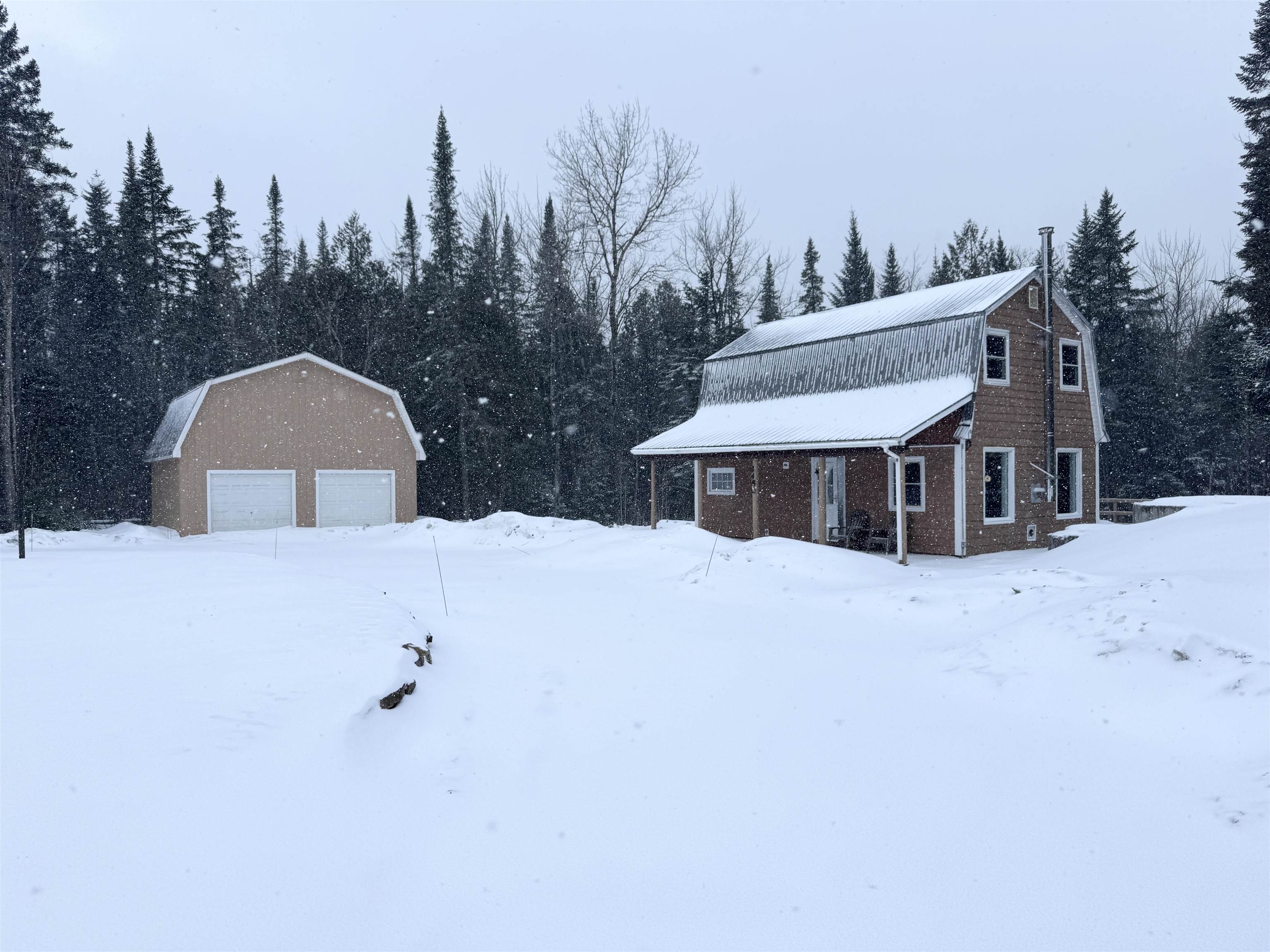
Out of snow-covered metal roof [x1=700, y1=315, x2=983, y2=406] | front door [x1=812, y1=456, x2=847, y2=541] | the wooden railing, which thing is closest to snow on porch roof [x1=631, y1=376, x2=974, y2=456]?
snow-covered metal roof [x1=700, y1=315, x2=983, y2=406]

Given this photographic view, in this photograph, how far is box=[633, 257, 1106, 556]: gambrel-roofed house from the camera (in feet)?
56.5

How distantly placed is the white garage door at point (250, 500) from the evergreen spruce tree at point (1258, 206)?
88.3ft

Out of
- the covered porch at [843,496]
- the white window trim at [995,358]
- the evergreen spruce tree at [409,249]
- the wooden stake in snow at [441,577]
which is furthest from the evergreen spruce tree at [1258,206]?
the evergreen spruce tree at [409,249]

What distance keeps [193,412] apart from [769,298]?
31836 millimetres

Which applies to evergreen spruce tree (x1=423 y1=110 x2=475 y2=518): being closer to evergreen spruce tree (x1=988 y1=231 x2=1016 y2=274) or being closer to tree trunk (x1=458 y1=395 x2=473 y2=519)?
tree trunk (x1=458 y1=395 x2=473 y2=519)

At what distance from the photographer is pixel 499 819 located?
4.42 meters

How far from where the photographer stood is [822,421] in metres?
18.5

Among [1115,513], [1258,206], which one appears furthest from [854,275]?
[1115,513]

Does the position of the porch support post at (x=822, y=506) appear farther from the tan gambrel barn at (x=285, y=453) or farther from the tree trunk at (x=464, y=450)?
the tree trunk at (x=464, y=450)

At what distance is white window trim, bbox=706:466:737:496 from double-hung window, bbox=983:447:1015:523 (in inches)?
258

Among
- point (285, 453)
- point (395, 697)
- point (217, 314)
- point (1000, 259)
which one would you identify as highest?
point (1000, 259)

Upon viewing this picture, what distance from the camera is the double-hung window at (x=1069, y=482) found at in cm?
1945

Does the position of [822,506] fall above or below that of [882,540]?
above

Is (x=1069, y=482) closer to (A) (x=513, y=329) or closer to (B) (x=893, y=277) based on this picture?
(A) (x=513, y=329)
